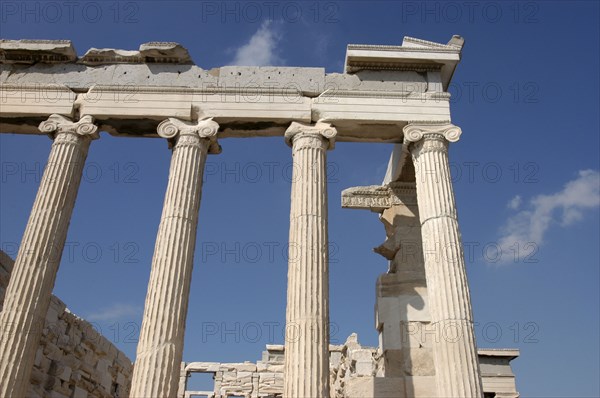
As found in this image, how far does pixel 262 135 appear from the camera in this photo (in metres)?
17.1

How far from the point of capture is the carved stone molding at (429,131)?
1596 centimetres

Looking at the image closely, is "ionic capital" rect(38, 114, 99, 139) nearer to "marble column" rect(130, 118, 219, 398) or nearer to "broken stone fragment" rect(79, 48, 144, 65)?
"marble column" rect(130, 118, 219, 398)

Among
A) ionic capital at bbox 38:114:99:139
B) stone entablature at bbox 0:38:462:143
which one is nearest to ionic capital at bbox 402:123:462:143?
stone entablature at bbox 0:38:462:143

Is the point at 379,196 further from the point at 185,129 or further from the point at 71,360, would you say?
the point at 71,360

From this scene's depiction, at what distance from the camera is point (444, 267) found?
14.2m

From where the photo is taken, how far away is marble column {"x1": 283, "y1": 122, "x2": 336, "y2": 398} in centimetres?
1273

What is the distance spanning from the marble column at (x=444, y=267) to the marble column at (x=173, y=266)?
5809 millimetres

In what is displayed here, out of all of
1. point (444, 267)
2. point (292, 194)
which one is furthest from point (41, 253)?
point (444, 267)

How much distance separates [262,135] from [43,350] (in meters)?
9.29

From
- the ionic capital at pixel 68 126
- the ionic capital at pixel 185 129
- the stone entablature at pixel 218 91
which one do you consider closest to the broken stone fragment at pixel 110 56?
the stone entablature at pixel 218 91

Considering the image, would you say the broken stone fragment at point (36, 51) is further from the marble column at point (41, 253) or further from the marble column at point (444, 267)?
the marble column at point (444, 267)

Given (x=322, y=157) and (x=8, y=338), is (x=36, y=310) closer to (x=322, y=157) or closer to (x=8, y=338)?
(x=8, y=338)

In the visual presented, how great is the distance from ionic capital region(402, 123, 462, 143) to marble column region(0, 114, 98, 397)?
28.4 feet

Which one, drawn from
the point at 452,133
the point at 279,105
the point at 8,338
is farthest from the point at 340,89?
the point at 8,338
